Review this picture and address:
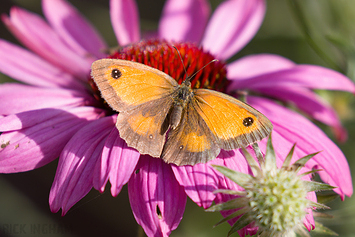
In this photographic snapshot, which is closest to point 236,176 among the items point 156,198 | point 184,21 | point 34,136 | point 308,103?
point 156,198

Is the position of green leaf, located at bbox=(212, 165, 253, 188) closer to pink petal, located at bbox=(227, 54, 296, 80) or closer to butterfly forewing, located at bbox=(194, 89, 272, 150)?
butterfly forewing, located at bbox=(194, 89, 272, 150)

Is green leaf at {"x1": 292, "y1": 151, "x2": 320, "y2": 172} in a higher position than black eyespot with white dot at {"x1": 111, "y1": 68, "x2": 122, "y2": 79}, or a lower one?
lower

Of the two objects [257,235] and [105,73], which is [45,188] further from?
[257,235]

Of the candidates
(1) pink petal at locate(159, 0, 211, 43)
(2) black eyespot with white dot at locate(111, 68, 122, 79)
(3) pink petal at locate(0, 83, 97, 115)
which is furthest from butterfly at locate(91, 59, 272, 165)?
(1) pink petal at locate(159, 0, 211, 43)

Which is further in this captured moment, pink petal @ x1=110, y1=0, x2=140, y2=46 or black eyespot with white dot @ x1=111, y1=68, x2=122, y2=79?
pink petal @ x1=110, y1=0, x2=140, y2=46

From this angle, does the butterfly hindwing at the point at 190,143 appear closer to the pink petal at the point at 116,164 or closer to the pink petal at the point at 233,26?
the pink petal at the point at 116,164

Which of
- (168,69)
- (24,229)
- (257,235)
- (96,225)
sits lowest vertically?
(96,225)

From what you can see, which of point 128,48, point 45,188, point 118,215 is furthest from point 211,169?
point 45,188
